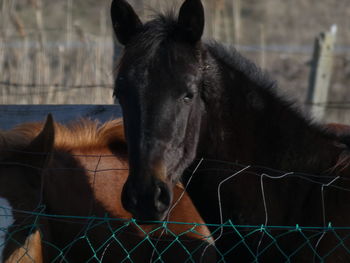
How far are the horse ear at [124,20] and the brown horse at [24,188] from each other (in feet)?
1.96

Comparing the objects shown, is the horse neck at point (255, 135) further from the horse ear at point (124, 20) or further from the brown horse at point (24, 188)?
the brown horse at point (24, 188)

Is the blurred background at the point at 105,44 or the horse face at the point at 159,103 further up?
the horse face at the point at 159,103

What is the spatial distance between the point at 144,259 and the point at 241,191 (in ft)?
2.33

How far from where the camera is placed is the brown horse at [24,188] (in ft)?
9.46

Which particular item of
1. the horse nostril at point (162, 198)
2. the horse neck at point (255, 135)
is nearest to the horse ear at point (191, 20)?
the horse neck at point (255, 135)

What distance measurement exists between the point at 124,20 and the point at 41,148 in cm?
84

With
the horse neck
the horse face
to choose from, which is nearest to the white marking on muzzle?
the horse face

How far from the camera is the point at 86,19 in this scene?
20672 mm

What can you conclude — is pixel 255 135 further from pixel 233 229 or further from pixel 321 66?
pixel 321 66

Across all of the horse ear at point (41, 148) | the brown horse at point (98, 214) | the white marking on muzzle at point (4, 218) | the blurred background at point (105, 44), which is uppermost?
the horse ear at point (41, 148)

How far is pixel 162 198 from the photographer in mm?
2699

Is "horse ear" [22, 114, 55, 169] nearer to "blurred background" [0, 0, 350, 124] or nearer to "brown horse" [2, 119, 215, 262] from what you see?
"brown horse" [2, 119, 215, 262]

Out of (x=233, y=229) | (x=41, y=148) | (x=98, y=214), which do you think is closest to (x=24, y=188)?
(x=41, y=148)

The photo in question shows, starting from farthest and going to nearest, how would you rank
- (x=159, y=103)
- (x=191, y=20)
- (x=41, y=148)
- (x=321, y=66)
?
(x=321, y=66) < (x=41, y=148) < (x=191, y=20) < (x=159, y=103)
